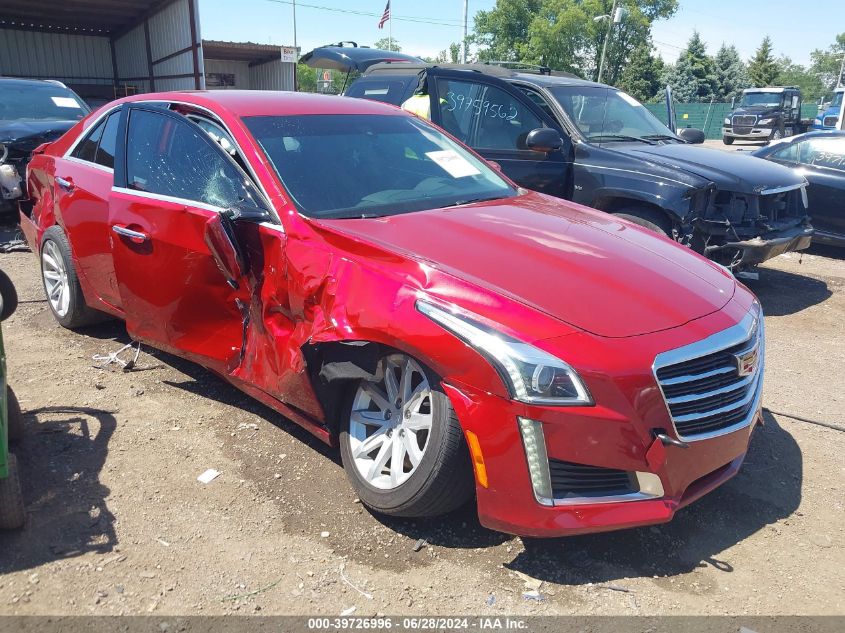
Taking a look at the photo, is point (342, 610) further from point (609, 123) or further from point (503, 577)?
point (609, 123)

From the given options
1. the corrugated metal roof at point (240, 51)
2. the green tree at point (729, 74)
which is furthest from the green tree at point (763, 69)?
the corrugated metal roof at point (240, 51)

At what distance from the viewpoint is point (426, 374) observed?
262 cm

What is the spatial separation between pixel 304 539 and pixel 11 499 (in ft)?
3.69

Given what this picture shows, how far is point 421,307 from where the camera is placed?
2.58 meters

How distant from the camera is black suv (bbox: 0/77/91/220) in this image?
7539 millimetres

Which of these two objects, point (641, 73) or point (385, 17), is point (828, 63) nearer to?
point (641, 73)

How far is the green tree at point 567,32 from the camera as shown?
177 feet

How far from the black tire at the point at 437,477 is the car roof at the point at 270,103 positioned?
75.2 inches

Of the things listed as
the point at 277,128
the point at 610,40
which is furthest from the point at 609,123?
the point at 610,40

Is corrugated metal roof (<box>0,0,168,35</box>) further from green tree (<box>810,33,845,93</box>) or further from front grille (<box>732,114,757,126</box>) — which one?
green tree (<box>810,33,845,93</box>)

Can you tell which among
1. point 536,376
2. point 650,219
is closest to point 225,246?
point 536,376

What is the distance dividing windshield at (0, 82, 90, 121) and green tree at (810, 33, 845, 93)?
144 metres

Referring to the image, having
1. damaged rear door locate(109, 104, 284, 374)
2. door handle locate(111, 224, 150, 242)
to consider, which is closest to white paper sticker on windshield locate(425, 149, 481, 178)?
damaged rear door locate(109, 104, 284, 374)

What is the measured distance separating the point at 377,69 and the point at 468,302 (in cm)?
607
